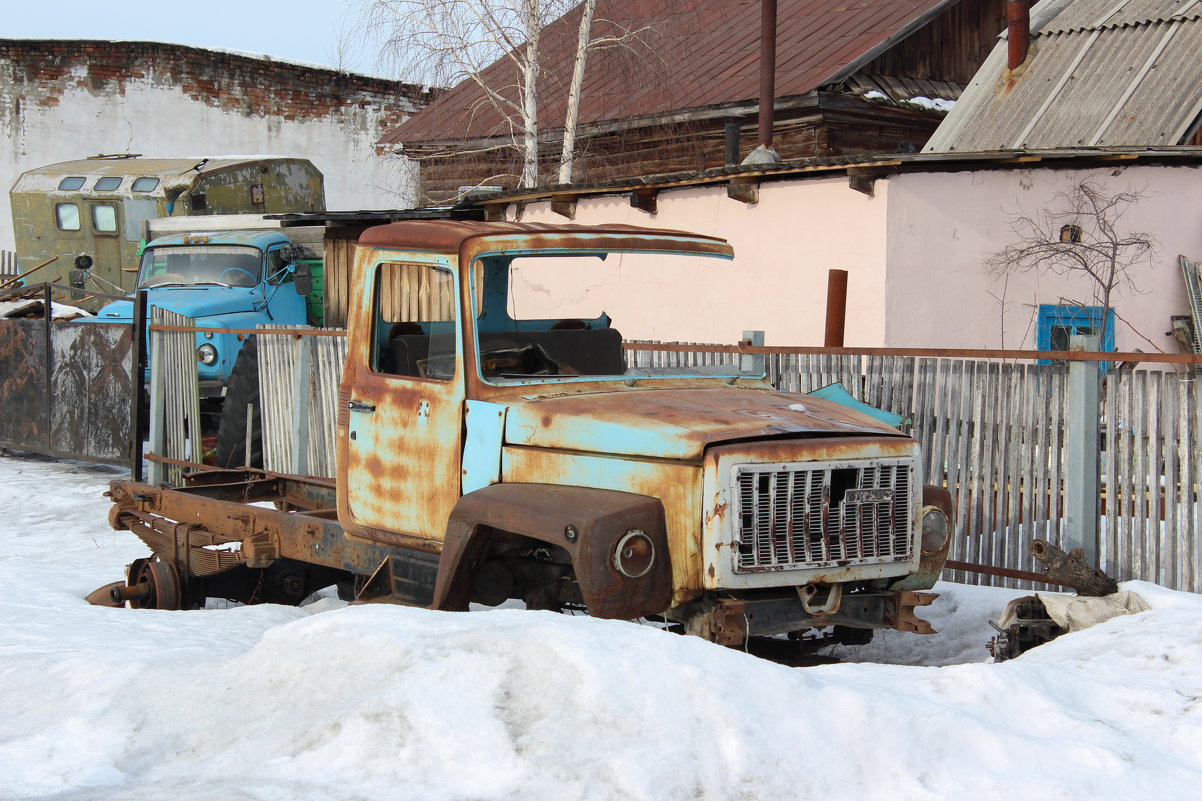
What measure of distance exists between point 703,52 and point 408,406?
16.5m

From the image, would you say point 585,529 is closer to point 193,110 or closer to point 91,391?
point 91,391

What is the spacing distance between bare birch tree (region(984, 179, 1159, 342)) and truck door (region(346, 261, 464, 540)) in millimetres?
7784

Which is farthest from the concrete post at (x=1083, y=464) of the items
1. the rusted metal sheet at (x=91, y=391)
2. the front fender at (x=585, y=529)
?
the rusted metal sheet at (x=91, y=391)

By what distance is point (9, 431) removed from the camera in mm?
12906

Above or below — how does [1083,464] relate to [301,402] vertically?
below

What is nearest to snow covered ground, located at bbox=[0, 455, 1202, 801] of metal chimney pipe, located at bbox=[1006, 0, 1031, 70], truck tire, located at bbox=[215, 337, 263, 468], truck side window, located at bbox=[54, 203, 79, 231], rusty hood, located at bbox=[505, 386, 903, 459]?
rusty hood, located at bbox=[505, 386, 903, 459]

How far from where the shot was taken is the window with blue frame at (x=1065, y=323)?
1153cm

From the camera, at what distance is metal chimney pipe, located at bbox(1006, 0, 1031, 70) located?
15523mm

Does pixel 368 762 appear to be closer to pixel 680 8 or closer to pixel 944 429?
pixel 944 429

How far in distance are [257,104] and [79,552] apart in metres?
23.0

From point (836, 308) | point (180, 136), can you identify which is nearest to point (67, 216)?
point (180, 136)

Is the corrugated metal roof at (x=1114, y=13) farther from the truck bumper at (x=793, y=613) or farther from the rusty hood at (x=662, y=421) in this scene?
the truck bumper at (x=793, y=613)

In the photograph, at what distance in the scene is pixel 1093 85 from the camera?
14.4 metres

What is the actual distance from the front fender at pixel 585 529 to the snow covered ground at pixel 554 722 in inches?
7.8
